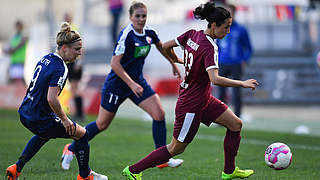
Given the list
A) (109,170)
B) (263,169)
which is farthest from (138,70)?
(263,169)

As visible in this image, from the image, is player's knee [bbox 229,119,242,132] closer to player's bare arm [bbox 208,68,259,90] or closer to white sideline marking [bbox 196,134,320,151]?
player's bare arm [bbox 208,68,259,90]

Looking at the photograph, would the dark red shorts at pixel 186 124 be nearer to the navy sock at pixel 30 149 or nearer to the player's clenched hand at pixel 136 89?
the player's clenched hand at pixel 136 89

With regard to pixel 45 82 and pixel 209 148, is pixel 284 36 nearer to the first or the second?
pixel 209 148

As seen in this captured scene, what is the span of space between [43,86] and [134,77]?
6.85ft

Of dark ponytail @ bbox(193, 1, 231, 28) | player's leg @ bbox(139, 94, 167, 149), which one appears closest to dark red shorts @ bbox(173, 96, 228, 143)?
dark ponytail @ bbox(193, 1, 231, 28)

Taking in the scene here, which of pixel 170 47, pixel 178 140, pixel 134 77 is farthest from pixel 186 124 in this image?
pixel 134 77

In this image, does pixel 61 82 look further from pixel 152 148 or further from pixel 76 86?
pixel 76 86

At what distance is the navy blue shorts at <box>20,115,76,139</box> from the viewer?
265 inches

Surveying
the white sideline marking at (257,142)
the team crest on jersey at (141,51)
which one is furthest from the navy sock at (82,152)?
the white sideline marking at (257,142)

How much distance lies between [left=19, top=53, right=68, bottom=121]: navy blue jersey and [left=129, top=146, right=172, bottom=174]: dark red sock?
104 centimetres

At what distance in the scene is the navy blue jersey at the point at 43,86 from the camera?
21.5 ft

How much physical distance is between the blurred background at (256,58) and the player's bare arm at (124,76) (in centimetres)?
542

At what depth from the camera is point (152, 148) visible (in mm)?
10148

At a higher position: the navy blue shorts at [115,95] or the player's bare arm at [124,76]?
the player's bare arm at [124,76]
